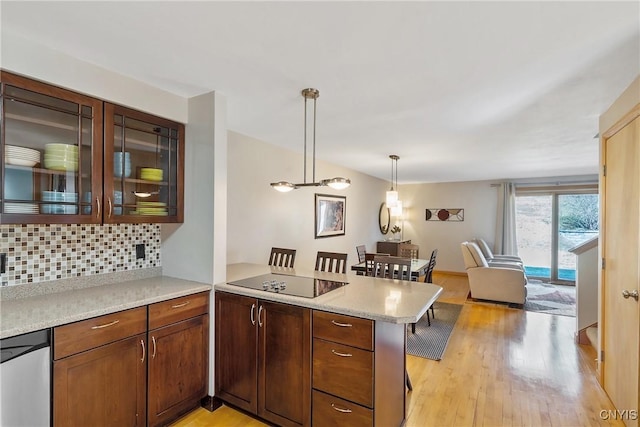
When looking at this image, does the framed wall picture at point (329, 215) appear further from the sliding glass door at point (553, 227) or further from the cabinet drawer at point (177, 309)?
the sliding glass door at point (553, 227)

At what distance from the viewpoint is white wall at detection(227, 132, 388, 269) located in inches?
138

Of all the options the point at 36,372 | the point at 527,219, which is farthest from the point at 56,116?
the point at 527,219

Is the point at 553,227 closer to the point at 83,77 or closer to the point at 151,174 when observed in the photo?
the point at 151,174

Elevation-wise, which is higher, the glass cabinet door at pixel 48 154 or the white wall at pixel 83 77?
the white wall at pixel 83 77


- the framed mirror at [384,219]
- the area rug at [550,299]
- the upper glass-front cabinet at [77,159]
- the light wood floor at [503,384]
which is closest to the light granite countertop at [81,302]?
the upper glass-front cabinet at [77,159]

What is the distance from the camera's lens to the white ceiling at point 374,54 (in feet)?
4.79

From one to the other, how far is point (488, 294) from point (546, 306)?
36.5 inches

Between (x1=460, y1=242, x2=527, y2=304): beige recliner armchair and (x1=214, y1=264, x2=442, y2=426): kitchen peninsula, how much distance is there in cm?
341

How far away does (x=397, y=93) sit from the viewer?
2.41m

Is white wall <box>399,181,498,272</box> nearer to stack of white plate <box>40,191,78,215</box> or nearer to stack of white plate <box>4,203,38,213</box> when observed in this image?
stack of white plate <box>40,191,78,215</box>

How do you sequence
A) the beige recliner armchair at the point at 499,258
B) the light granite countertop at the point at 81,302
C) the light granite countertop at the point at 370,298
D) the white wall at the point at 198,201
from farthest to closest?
1. the beige recliner armchair at the point at 499,258
2. the white wall at the point at 198,201
3. the light granite countertop at the point at 370,298
4. the light granite countertop at the point at 81,302

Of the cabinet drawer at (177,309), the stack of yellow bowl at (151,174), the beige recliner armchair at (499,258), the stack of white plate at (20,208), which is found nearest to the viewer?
the stack of white plate at (20,208)

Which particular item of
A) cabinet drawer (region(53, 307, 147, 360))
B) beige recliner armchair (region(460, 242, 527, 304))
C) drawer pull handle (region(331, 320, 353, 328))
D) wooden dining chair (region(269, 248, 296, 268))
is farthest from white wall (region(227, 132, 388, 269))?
beige recliner armchair (region(460, 242, 527, 304))

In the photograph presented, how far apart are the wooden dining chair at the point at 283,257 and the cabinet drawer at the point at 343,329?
152 cm
